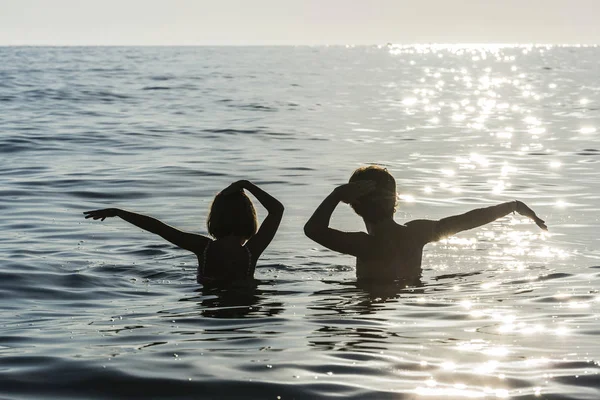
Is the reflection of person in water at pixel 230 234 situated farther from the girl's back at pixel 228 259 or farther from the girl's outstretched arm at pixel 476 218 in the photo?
the girl's outstretched arm at pixel 476 218

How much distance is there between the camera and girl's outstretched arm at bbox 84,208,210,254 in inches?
308

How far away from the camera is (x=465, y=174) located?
18922 millimetres

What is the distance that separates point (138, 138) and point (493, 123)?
14.8 meters

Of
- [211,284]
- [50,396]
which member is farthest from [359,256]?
[50,396]

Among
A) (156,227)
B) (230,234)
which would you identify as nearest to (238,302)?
(230,234)

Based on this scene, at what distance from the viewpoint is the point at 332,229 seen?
788 centimetres

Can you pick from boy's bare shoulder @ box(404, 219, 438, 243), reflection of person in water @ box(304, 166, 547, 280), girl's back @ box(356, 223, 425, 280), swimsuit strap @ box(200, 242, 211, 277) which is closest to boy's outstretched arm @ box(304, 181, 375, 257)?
reflection of person in water @ box(304, 166, 547, 280)

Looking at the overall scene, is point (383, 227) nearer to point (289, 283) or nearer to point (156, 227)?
point (289, 283)

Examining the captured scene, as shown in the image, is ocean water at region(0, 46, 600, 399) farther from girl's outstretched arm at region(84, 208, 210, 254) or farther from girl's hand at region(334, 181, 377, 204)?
girl's hand at region(334, 181, 377, 204)

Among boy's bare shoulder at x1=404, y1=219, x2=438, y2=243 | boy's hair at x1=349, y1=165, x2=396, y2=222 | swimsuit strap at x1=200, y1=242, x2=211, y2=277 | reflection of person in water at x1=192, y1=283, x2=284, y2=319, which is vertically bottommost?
reflection of person in water at x1=192, y1=283, x2=284, y2=319

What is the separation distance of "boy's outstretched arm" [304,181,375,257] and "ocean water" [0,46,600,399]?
0.47 meters

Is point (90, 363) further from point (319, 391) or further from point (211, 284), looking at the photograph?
point (211, 284)

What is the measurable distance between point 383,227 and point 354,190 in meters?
0.76

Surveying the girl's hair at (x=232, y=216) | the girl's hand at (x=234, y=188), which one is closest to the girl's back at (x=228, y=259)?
the girl's hair at (x=232, y=216)
